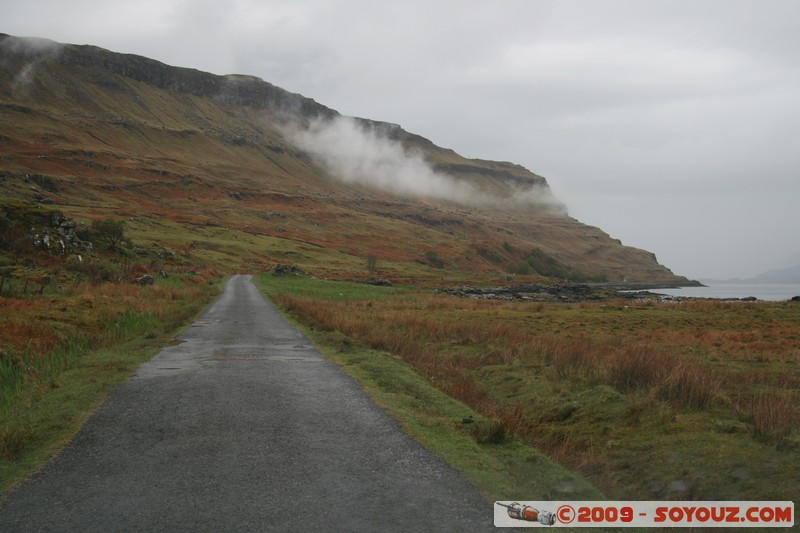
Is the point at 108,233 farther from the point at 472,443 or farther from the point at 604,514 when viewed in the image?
the point at 604,514

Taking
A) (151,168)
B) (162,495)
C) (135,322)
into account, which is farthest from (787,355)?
(151,168)

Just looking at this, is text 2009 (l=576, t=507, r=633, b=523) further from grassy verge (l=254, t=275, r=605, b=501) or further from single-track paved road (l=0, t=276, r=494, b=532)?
single-track paved road (l=0, t=276, r=494, b=532)

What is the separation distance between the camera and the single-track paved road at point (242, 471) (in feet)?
18.7

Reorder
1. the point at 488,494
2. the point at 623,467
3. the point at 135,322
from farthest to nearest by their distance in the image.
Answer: the point at 135,322, the point at 623,467, the point at 488,494

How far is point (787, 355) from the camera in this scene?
20.1m

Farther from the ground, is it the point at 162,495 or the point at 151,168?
the point at 151,168

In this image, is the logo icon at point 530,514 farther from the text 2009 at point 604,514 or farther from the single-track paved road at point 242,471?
the text 2009 at point 604,514

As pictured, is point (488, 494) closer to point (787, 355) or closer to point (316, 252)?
point (787, 355)

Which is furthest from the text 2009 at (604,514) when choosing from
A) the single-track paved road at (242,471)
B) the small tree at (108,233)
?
the small tree at (108,233)

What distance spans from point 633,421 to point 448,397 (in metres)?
3.67

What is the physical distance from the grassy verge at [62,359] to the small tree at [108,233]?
23.6m

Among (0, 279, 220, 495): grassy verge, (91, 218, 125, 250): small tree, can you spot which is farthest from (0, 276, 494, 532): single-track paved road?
(91, 218, 125, 250): small tree

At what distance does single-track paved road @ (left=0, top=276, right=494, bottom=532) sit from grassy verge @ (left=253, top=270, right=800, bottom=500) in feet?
4.16

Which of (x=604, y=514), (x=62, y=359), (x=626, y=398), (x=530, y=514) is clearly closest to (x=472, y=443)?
(x=604, y=514)
